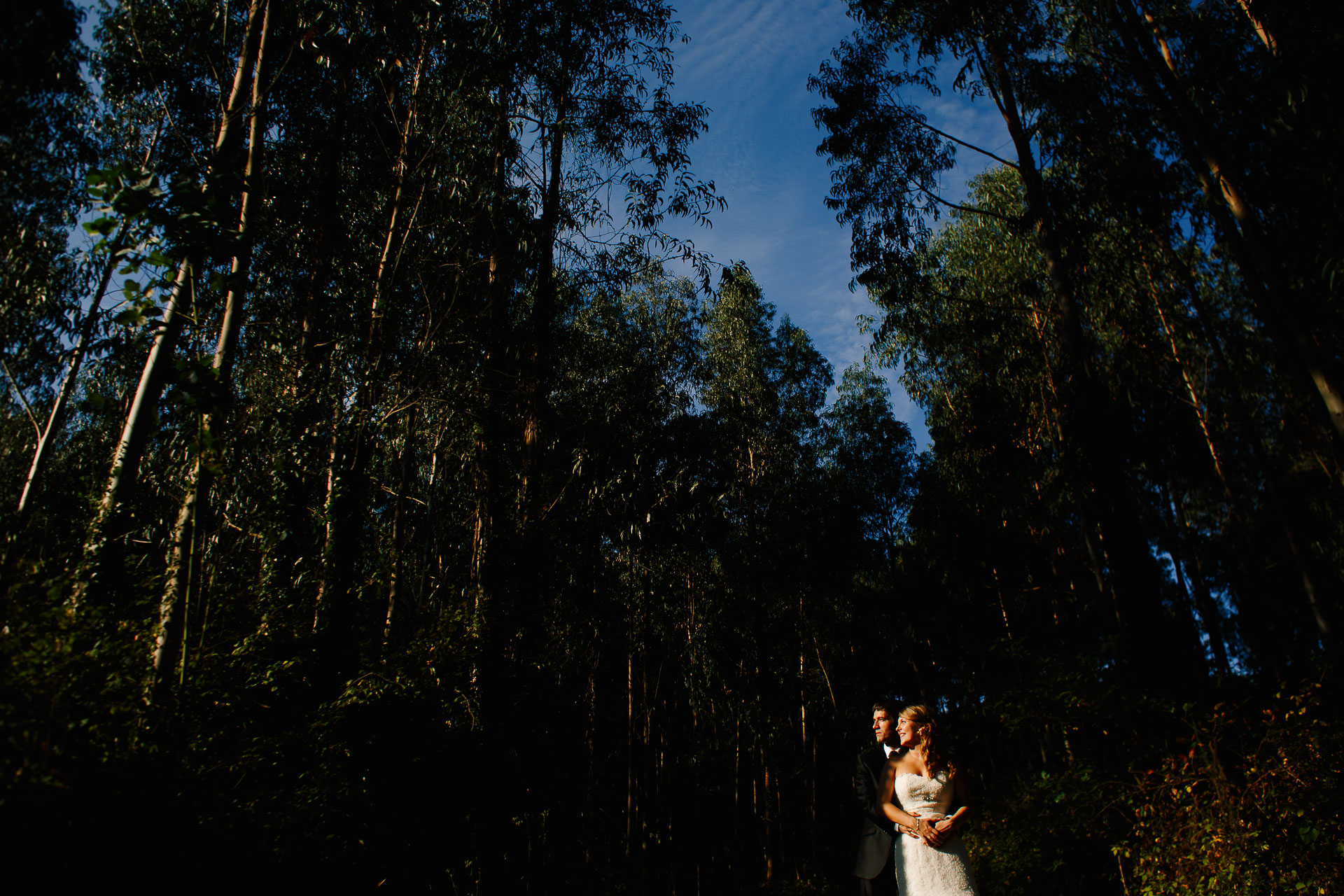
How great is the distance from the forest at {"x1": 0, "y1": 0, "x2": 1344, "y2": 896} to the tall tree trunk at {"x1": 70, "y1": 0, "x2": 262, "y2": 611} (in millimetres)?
33

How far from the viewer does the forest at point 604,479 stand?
3.31 meters

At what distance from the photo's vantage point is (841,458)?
54.9 feet

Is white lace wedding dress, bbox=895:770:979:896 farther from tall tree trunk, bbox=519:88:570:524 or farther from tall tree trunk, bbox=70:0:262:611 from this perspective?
tall tree trunk, bbox=519:88:570:524

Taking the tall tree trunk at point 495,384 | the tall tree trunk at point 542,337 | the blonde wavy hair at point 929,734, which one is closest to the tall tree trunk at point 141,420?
the tall tree trunk at point 495,384

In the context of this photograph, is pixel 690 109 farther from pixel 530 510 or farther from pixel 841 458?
pixel 841 458

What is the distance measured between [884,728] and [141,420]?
4.59 m

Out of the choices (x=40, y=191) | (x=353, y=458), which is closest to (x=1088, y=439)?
(x=353, y=458)

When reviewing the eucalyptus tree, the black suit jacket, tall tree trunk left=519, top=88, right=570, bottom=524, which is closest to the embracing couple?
the black suit jacket

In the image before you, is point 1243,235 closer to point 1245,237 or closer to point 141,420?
point 1245,237

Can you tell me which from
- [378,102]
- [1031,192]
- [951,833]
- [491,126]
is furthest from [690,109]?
[951,833]

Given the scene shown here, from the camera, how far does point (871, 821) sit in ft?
14.1

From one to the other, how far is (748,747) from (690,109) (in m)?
11.2

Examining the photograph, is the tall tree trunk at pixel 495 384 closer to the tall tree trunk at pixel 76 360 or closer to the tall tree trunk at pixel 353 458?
the tall tree trunk at pixel 353 458

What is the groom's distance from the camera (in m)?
4.01
